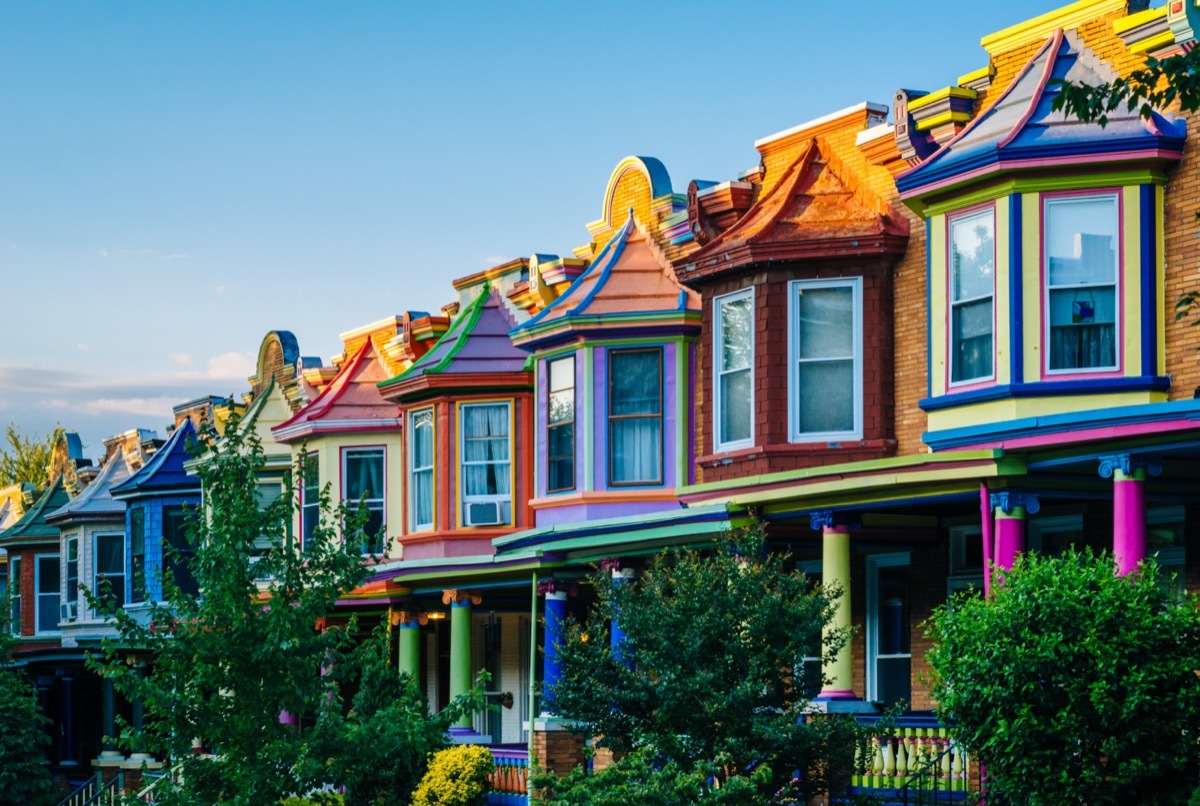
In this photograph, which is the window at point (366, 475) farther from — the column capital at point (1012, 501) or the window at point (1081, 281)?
the column capital at point (1012, 501)

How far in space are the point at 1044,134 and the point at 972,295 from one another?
2056 millimetres

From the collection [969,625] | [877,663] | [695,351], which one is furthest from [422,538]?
[969,625]

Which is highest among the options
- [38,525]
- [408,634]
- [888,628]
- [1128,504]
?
[1128,504]

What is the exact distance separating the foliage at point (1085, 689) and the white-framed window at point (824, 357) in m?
7.24

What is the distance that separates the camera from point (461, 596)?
3175 centimetres

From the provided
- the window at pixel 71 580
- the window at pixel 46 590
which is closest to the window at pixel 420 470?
the window at pixel 71 580

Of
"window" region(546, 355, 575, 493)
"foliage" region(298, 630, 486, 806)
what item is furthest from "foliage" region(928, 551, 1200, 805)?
"window" region(546, 355, 575, 493)

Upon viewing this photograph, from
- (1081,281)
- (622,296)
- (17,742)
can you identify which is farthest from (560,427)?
(17,742)

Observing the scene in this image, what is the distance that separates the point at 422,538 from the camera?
1284 inches

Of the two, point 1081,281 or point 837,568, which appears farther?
point 837,568

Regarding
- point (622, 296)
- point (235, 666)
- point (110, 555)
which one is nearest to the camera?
point (235, 666)

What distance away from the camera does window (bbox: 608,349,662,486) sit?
2831 cm

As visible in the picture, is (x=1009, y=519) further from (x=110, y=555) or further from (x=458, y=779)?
(x=110, y=555)

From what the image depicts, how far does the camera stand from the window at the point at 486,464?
32125 millimetres
